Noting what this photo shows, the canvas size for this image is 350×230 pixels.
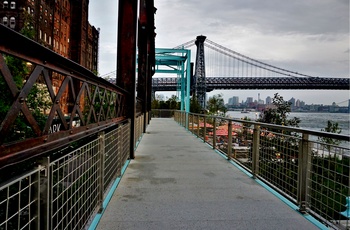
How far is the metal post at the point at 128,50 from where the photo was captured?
487cm

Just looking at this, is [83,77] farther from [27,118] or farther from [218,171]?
[218,171]

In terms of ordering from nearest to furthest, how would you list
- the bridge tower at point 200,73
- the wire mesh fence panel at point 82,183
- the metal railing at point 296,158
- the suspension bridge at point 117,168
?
the suspension bridge at point 117,168 → the wire mesh fence panel at point 82,183 → the metal railing at point 296,158 → the bridge tower at point 200,73

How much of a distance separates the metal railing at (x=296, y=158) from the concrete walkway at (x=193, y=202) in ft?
0.67

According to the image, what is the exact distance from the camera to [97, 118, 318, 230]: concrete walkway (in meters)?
2.21

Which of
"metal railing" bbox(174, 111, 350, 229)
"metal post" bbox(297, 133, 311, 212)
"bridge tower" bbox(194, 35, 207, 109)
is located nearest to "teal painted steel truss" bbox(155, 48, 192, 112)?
"bridge tower" bbox(194, 35, 207, 109)

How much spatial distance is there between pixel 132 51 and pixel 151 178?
7.80 feet

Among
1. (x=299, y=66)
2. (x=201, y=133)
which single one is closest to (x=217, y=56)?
(x=299, y=66)

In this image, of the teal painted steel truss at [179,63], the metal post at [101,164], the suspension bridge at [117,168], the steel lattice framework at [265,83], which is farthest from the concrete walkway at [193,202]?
the steel lattice framework at [265,83]

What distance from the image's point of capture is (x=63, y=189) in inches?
70.1

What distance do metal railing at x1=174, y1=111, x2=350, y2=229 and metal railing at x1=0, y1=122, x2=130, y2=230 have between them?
5.65 feet

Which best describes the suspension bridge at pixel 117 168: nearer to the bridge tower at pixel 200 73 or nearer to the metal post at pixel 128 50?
the metal post at pixel 128 50

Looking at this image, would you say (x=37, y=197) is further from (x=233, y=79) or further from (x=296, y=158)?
(x=233, y=79)

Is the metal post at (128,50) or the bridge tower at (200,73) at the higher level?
the bridge tower at (200,73)

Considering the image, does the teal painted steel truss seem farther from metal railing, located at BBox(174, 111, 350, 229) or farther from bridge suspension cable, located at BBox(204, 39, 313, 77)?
bridge suspension cable, located at BBox(204, 39, 313, 77)
